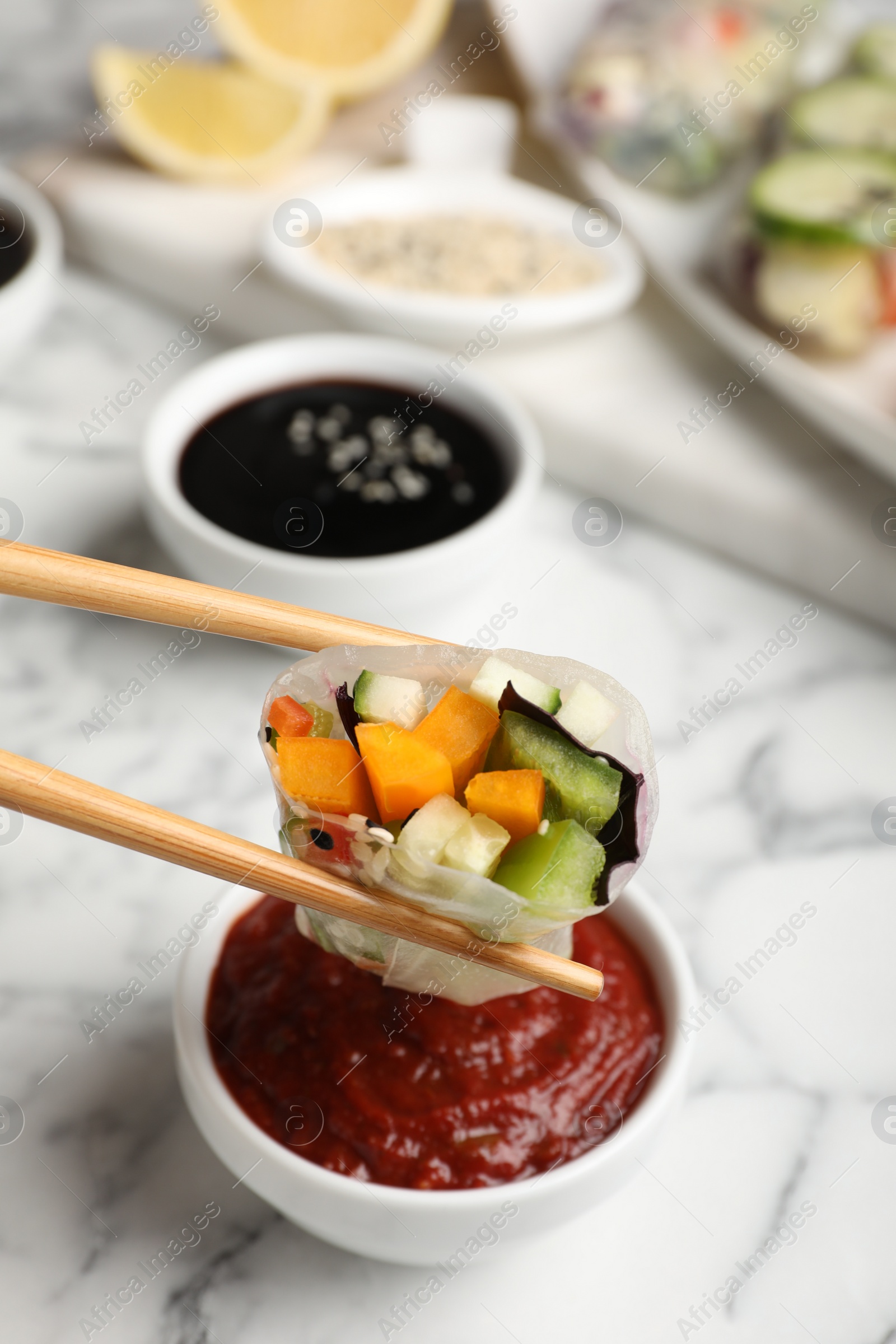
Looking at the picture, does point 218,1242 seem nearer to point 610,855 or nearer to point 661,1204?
point 661,1204

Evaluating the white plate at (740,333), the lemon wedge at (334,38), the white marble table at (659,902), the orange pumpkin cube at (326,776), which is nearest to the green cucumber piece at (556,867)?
the orange pumpkin cube at (326,776)

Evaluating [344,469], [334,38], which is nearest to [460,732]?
[344,469]

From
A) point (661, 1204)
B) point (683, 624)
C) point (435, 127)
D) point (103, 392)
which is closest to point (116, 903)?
point (661, 1204)

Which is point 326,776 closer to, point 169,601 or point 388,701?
point 388,701

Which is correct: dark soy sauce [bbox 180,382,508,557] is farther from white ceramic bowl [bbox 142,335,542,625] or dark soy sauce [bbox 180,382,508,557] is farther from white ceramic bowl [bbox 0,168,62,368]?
white ceramic bowl [bbox 0,168,62,368]

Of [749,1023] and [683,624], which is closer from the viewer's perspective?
[749,1023]

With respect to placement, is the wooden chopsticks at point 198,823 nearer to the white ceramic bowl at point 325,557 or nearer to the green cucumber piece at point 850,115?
the white ceramic bowl at point 325,557
